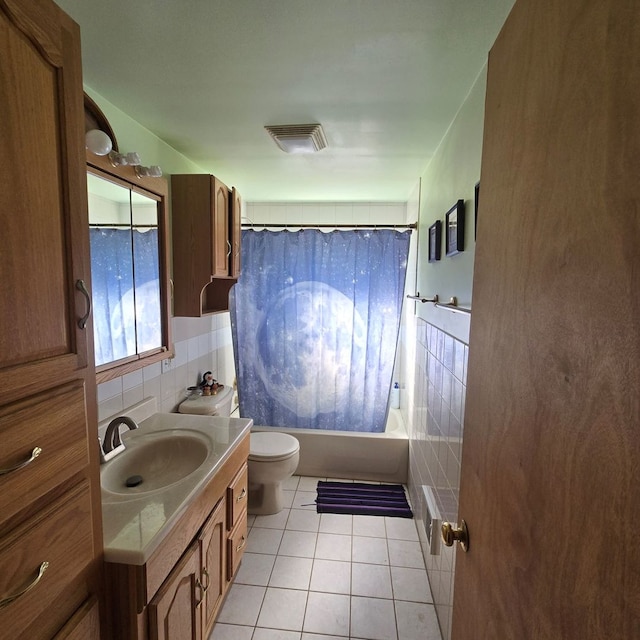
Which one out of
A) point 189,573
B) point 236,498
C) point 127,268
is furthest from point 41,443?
point 236,498

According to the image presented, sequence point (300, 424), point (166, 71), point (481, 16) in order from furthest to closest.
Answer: point (300, 424) → point (166, 71) → point (481, 16)

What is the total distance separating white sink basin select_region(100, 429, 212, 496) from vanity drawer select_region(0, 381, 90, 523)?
2.33 feet

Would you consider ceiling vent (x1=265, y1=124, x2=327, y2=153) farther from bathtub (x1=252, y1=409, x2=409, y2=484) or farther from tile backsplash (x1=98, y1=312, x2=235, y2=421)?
bathtub (x1=252, y1=409, x2=409, y2=484)

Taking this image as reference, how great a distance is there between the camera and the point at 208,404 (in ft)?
6.96

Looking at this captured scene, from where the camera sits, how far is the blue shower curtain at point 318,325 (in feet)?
9.14

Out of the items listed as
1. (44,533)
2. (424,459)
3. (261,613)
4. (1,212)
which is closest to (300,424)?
(424,459)

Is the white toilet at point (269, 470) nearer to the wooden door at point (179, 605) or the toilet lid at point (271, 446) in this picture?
the toilet lid at point (271, 446)

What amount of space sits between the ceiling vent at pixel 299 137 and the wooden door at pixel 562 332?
998mm

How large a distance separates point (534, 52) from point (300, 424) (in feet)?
9.07

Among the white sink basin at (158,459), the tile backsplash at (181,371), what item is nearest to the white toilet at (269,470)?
the tile backsplash at (181,371)

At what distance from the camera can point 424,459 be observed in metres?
2.11

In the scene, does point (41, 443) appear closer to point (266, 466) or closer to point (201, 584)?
point (201, 584)

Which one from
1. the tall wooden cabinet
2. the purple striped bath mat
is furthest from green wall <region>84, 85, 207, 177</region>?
the purple striped bath mat

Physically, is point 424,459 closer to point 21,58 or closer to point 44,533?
A: point 44,533
